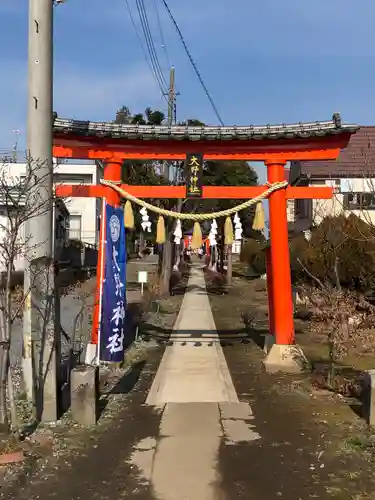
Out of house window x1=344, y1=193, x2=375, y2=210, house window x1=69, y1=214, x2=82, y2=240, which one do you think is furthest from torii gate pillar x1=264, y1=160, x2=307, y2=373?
house window x1=69, y1=214, x2=82, y2=240

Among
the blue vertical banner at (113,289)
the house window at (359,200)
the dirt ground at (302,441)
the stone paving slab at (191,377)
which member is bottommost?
the stone paving slab at (191,377)

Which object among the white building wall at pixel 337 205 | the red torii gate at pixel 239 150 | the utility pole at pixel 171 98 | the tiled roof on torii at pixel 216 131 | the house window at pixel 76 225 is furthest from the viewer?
the house window at pixel 76 225

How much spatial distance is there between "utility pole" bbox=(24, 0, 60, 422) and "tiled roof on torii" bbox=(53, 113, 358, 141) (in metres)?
3.37

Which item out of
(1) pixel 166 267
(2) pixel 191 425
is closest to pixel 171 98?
(1) pixel 166 267

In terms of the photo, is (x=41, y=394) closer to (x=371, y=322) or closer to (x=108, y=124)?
(x=108, y=124)

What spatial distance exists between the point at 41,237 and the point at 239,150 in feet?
17.3

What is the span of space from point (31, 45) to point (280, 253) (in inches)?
237

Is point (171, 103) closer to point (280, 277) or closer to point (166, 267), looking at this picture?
point (166, 267)

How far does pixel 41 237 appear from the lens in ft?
22.5

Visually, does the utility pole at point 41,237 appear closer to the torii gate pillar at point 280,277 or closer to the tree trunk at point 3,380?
the tree trunk at point 3,380

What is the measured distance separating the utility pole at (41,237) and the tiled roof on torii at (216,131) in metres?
3.37

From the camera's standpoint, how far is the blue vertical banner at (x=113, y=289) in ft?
33.2

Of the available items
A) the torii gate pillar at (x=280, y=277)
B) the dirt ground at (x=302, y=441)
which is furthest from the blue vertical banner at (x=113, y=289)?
the torii gate pillar at (x=280, y=277)

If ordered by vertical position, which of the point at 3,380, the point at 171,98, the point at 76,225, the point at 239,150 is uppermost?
the point at 171,98
